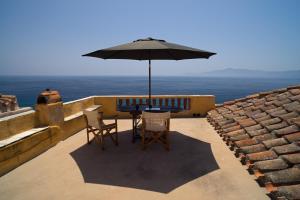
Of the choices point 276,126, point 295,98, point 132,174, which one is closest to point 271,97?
point 295,98

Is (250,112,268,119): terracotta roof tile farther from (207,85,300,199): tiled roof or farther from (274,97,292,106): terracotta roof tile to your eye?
(274,97,292,106): terracotta roof tile

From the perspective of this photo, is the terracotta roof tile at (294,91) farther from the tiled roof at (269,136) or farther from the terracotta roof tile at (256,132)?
the terracotta roof tile at (256,132)

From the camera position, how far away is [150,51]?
5336 mm

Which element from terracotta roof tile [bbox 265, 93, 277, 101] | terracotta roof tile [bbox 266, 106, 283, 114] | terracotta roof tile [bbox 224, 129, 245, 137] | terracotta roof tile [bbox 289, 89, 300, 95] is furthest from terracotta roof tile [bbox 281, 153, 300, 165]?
terracotta roof tile [bbox 265, 93, 277, 101]

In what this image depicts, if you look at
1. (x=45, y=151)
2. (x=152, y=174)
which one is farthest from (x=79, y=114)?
(x=152, y=174)

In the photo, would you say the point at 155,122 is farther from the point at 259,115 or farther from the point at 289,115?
the point at 289,115

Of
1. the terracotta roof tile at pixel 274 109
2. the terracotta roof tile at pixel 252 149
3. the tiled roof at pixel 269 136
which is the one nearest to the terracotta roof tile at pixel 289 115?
the tiled roof at pixel 269 136

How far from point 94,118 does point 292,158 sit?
12.8ft

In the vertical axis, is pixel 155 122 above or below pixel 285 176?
above

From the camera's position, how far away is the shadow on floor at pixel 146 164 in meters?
3.47

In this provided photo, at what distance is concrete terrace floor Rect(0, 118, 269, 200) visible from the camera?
312 centimetres

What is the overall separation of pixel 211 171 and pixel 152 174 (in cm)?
105

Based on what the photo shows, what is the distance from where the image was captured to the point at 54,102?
5.50 m

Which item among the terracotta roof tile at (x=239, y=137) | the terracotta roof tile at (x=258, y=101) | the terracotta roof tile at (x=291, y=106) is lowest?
the terracotta roof tile at (x=239, y=137)
